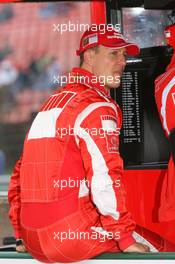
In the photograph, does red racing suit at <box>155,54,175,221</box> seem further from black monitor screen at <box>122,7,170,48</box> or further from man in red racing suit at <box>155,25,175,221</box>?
black monitor screen at <box>122,7,170,48</box>

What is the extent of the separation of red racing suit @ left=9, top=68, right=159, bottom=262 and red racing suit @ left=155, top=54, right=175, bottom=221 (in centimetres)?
23

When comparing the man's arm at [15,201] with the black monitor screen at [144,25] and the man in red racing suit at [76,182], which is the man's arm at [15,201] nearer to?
the man in red racing suit at [76,182]

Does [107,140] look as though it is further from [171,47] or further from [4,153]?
[4,153]

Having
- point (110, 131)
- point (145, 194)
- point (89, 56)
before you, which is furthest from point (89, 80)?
point (145, 194)

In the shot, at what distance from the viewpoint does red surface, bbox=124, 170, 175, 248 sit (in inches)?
114

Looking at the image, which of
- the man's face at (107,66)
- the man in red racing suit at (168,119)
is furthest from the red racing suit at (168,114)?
the man's face at (107,66)

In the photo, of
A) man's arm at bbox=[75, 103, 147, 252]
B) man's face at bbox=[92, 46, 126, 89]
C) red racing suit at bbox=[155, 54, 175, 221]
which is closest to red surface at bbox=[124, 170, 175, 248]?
red racing suit at bbox=[155, 54, 175, 221]

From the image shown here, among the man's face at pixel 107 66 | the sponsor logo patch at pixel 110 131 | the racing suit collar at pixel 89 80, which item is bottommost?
the sponsor logo patch at pixel 110 131

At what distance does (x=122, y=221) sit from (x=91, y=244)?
0.44 feet

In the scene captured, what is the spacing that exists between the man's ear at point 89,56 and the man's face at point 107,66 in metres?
0.01

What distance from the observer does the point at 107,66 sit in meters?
2.16

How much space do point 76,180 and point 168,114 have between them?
0.44 metres

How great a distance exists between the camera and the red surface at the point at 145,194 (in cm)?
289

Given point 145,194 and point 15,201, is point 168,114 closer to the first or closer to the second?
point 15,201
